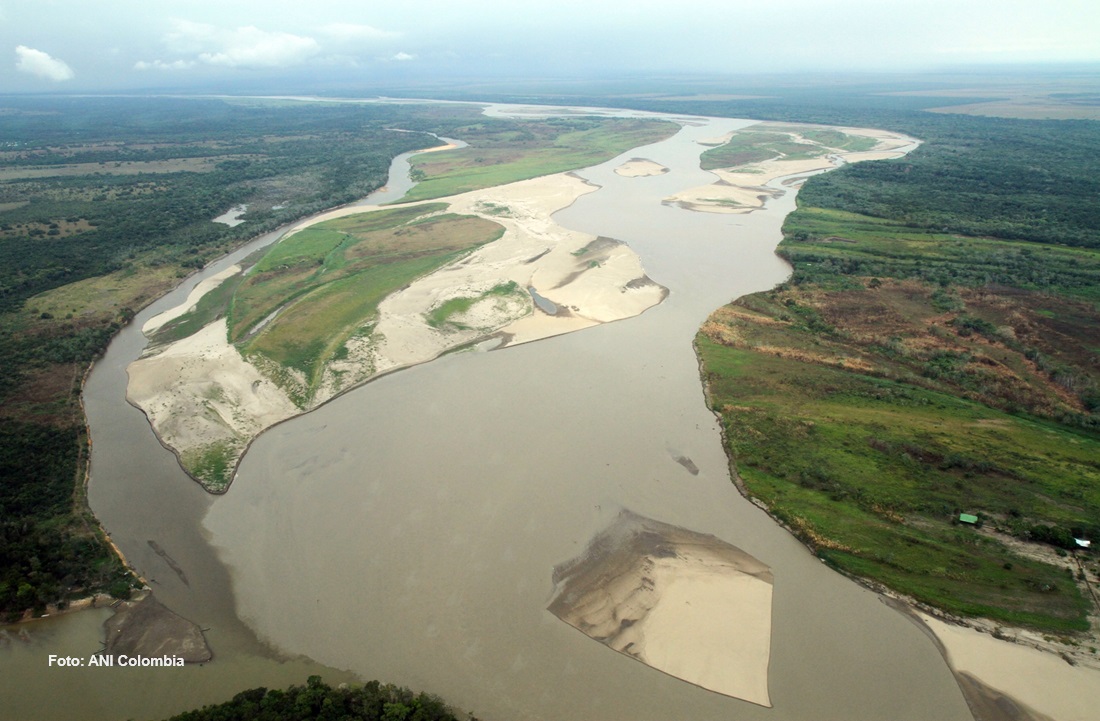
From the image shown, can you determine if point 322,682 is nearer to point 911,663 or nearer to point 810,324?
point 911,663

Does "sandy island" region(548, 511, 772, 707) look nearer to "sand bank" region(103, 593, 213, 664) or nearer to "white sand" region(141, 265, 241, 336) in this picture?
"sand bank" region(103, 593, 213, 664)

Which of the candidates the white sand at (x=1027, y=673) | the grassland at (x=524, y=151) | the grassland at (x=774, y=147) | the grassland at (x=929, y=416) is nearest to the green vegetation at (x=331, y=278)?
the grassland at (x=524, y=151)

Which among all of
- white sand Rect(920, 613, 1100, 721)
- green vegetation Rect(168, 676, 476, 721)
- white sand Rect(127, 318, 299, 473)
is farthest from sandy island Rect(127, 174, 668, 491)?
white sand Rect(920, 613, 1100, 721)

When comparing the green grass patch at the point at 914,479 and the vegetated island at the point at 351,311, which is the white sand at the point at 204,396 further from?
the green grass patch at the point at 914,479

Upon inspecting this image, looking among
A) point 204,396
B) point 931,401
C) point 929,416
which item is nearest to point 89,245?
point 204,396

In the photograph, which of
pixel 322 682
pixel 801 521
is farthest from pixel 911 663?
pixel 322 682

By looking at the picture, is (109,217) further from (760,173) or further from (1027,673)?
(1027,673)
